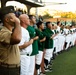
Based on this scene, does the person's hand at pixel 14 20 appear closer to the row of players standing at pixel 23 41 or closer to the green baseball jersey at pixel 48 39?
the row of players standing at pixel 23 41

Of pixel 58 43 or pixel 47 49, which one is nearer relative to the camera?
pixel 47 49

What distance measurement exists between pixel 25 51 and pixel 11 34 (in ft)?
6.57

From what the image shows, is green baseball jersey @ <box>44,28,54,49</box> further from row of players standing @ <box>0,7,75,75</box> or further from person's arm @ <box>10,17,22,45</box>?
person's arm @ <box>10,17,22,45</box>

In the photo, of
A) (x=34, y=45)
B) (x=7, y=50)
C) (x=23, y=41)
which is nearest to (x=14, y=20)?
(x=7, y=50)

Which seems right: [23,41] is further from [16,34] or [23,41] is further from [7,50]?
[16,34]

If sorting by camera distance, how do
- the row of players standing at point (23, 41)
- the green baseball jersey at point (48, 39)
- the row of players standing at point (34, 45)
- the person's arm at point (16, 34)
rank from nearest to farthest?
the person's arm at point (16, 34)
the row of players standing at point (23, 41)
the row of players standing at point (34, 45)
the green baseball jersey at point (48, 39)

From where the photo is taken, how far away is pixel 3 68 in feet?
14.1

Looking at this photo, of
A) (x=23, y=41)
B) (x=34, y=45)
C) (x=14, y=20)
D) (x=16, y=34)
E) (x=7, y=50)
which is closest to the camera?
(x=16, y=34)

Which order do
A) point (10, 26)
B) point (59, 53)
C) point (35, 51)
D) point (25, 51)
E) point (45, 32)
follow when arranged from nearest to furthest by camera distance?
point (10, 26) → point (25, 51) → point (35, 51) → point (45, 32) → point (59, 53)

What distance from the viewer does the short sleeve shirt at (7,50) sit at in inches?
158

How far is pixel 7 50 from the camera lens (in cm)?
418

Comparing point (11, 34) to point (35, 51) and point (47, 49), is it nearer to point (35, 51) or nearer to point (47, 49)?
point (35, 51)

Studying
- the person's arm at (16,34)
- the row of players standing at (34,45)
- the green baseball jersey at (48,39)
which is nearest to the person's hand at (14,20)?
the person's arm at (16,34)

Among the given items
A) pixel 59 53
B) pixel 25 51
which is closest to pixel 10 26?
pixel 25 51
